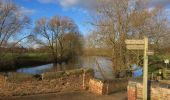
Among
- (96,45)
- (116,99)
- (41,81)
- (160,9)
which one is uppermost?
(160,9)

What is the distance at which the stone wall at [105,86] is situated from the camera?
15156 millimetres

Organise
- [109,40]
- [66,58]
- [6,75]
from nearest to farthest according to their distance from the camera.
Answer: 1. [6,75]
2. [109,40]
3. [66,58]

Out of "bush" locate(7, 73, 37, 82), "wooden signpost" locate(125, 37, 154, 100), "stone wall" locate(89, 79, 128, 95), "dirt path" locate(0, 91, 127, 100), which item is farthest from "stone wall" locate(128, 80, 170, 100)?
"bush" locate(7, 73, 37, 82)

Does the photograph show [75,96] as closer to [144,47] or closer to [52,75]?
[52,75]

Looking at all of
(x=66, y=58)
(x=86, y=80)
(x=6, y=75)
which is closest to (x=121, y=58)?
(x=86, y=80)

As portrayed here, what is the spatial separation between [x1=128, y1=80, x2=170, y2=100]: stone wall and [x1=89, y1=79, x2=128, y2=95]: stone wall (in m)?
4.02

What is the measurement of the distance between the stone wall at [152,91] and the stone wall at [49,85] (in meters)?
4.81

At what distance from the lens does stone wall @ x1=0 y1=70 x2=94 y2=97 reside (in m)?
13.7

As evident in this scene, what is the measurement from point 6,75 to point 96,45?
35.1 ft

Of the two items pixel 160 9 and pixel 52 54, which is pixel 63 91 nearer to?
pixel 160 9

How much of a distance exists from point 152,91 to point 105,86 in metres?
4.79

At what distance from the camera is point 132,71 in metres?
23.0

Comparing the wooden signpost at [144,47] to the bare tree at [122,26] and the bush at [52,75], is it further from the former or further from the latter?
the bare tree at [122,26]

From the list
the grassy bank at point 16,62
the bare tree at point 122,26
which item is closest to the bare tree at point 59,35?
the grassy bank at point 16,62
